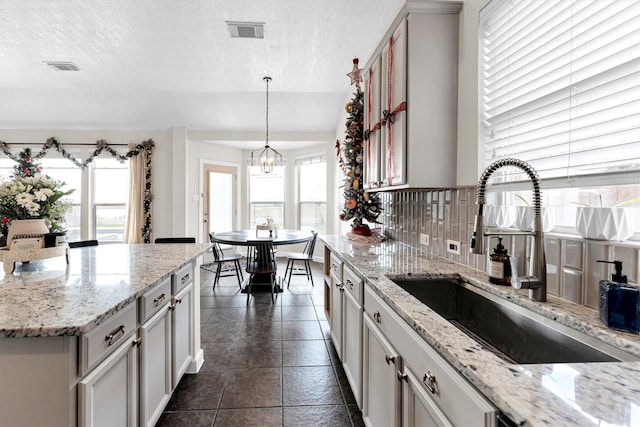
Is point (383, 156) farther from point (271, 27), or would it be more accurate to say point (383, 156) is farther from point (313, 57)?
point (313, 57)

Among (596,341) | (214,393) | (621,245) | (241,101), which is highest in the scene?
(241,101)

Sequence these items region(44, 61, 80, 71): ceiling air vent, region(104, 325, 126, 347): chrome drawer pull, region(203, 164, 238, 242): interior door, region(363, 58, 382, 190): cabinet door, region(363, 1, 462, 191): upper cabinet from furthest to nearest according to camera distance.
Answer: region(203, 164, 238, 242): interior door → region(44, 61, 80, 71): ceiling air vent → region(363, 58, 382, 190): cabinet door → region(363, 1, 462, 191): upper cabinet → region(104, 325, 126, 347): chrome drawer pull

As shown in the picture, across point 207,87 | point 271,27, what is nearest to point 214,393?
point 271,27

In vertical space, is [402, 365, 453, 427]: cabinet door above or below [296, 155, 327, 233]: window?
below

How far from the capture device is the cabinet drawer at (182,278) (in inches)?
77.1

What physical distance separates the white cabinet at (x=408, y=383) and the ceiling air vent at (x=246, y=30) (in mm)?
3079

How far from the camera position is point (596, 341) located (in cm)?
90

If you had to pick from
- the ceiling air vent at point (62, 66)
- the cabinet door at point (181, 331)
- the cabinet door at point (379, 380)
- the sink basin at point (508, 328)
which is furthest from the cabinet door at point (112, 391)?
the ceiling air vent at point (62, 66)

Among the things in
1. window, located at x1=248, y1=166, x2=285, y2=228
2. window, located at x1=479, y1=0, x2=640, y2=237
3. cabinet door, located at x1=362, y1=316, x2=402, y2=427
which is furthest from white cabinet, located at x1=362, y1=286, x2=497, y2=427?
window, located at x1=248, y1=166, x2=285, y2=228

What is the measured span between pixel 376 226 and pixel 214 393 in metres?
2.42

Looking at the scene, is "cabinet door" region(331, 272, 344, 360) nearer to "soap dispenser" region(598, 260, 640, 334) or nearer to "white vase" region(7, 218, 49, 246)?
"soap dispenser" region(598, 260, 640, 334)

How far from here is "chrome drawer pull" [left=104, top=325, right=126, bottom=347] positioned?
1.19 meters

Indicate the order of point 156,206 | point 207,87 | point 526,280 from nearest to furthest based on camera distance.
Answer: point 526,280 → point 207,87 → point 156,206

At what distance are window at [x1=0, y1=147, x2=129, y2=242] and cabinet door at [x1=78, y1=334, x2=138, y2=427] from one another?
19.0 feet
